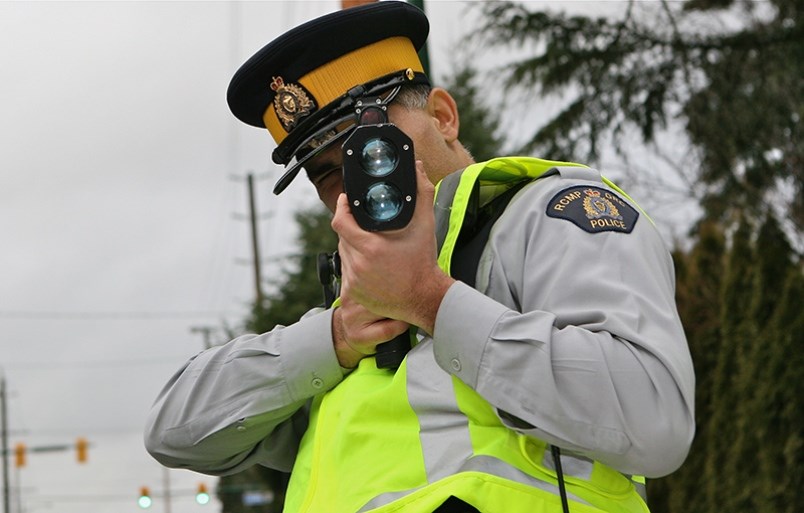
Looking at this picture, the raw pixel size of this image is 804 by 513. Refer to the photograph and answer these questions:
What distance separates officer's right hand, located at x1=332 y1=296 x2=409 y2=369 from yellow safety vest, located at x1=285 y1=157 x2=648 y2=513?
0.04 meters

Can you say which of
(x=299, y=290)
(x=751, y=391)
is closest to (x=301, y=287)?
(x=299, y=290)

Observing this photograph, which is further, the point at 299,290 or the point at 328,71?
the point at 299,290

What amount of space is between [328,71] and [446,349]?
30.3 inches

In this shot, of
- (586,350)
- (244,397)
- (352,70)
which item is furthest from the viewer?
(352,70)

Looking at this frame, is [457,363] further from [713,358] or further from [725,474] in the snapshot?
[713,358]

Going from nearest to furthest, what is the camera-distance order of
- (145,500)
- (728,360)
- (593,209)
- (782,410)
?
1. (593,209)
2. (145,500)
3. (782,410)
4. (728,360)

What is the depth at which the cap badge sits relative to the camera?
2770 mm

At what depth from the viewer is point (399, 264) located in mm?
2236

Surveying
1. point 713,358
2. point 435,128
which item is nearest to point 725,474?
point 713,358

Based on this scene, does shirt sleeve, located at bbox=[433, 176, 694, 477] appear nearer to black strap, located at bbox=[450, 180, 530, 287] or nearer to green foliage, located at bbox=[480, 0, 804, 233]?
black strap, located at bbox=[450, 180, 530, 287]

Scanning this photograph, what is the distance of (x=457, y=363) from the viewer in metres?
2.27

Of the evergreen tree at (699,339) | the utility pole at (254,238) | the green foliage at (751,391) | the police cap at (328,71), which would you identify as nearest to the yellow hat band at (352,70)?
the police cap at (328,71)

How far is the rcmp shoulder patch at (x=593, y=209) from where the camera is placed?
2.37 meters

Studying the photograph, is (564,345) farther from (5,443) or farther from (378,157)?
(5,443)
